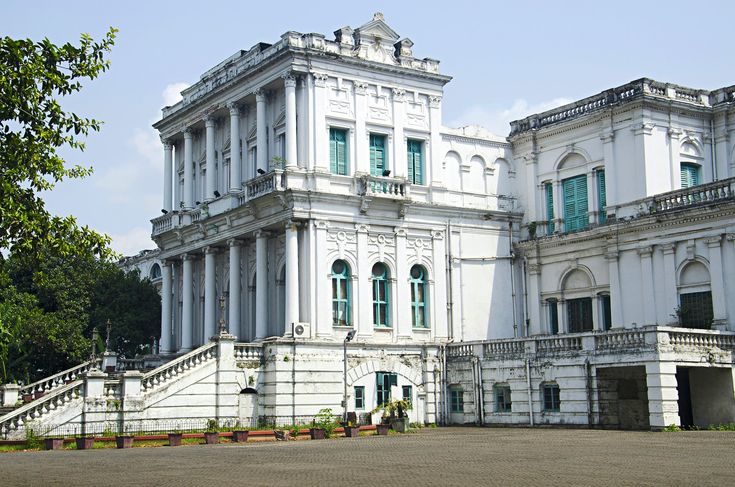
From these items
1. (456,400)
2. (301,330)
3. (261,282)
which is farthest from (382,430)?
(261,282)

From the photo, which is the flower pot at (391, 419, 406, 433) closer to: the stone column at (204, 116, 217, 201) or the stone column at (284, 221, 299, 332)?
the stone column at (284, 221, 299, 332)

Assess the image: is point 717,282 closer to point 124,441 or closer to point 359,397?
point 359,397

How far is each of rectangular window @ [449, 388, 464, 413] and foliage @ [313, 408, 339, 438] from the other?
20.9ft

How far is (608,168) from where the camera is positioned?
4781 centimetres

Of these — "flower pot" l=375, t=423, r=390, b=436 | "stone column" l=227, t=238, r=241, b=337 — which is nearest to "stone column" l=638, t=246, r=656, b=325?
"flower pot" l=375, t=423, r=390, b=436

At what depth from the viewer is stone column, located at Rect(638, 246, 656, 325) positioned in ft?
147

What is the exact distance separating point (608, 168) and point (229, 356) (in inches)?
770

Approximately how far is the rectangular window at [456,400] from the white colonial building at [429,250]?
110 mm

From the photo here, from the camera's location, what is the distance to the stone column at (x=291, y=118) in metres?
45.6

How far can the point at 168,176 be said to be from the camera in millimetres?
56469

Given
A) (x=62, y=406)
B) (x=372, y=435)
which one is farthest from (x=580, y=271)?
(x=62, y=406)

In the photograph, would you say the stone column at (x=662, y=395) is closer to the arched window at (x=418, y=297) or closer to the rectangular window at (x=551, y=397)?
the rectangular window at (x=551, y=397)

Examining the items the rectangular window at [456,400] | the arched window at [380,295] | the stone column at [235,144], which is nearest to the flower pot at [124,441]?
the arched window at [380,295]

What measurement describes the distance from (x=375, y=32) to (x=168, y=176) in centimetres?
1523
